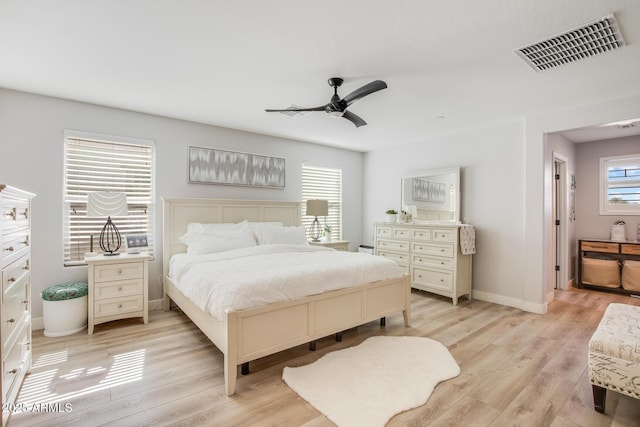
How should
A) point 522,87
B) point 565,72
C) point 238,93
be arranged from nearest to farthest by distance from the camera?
point 565,72
point 522,87
point 238,93

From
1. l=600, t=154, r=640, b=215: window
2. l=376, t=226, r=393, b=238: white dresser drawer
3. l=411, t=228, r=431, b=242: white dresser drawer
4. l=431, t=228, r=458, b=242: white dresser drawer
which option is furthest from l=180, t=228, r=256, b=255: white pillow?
l=600, t=154, r=640, b=215: window

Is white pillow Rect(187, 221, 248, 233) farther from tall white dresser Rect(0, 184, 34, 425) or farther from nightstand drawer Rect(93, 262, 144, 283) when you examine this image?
tall white dresser Rect(0, 184, 34, 425)

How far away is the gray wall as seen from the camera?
488cm

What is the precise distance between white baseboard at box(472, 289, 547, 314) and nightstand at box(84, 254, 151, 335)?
4448mm

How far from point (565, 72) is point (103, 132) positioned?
191 inches

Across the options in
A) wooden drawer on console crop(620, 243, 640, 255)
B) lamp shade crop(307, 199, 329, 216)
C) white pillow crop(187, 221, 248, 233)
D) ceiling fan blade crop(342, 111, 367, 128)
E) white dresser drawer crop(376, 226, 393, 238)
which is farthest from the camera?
white dresser drawer crop(376, 226, 393, 238)

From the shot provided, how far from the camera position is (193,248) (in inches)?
145

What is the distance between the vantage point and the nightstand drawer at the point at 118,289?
322 centimetres

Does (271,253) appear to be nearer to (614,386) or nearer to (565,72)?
(614,386)

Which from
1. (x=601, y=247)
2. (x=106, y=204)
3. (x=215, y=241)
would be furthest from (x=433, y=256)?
(x=106, y=204)

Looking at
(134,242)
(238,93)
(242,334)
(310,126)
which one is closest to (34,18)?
(238,93)

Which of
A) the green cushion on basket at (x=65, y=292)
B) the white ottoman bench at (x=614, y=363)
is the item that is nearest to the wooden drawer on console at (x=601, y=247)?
the white ottoman bench at (x=614, y=363)

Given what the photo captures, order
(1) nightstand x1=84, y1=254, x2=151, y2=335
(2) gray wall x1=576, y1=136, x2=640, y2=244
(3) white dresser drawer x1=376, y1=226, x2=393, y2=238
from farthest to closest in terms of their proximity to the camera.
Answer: (3) white dresser drawer x1=376, y1=226, x2=393, y2=238, (2) gray wall x1=576, y1=136, x2=640, y2=244, (1) nightstand x1=84, y1=254, x2=151, y2=335

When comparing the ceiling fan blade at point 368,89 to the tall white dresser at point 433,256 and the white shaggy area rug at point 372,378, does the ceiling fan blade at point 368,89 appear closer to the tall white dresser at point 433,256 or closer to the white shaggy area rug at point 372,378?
the white shaggy area rug at point 372,378
